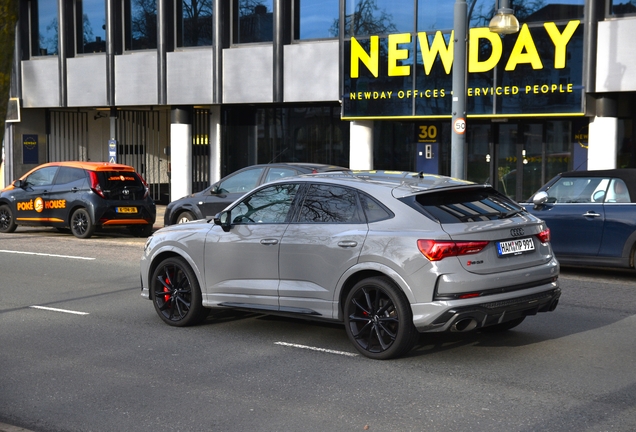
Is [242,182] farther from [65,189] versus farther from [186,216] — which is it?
[65,189]

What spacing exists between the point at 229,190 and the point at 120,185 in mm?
3190

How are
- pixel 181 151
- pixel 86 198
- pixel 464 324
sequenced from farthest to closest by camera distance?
pixel 181 151 → pixel 86 198 → pixel 464 324

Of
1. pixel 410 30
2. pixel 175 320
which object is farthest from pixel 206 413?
pixel 410 30

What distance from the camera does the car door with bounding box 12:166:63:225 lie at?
19.2 m

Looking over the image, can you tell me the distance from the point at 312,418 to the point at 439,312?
5.18ft

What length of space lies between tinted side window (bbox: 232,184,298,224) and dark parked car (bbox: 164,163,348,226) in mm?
6659

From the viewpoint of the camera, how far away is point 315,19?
79.0 feet

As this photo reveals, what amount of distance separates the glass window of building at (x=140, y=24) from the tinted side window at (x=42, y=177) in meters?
9.25

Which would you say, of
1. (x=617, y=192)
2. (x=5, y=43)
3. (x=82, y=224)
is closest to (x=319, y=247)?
(x=5, y=43)

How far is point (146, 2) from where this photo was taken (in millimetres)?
27766

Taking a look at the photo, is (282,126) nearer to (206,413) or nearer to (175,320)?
(175,320)

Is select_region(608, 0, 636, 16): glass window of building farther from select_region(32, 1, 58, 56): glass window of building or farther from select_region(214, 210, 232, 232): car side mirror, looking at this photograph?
select_region(32, 1, 58, 56): glass window of building

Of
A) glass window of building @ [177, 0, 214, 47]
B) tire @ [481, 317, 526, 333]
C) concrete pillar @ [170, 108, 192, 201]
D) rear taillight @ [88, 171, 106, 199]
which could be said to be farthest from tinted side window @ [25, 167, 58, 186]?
tire @ [481, 317, 526, 333]

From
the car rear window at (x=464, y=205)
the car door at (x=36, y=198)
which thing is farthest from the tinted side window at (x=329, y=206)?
the car door at (x=36, y=198)
